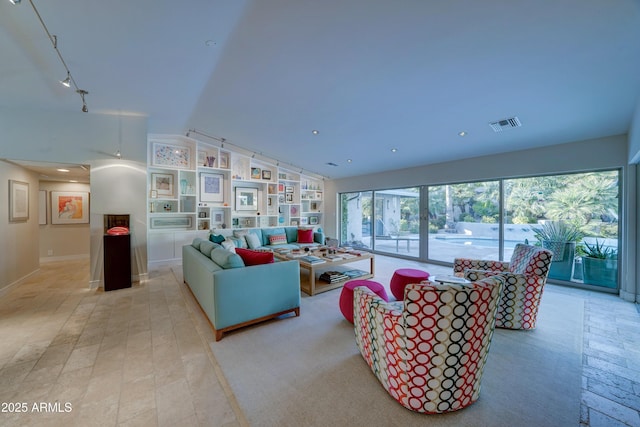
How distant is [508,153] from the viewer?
4.73 metres

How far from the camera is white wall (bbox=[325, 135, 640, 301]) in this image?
141 inches

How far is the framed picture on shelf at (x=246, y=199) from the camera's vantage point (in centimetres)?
707

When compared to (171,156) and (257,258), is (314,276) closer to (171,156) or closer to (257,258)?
(257,258)

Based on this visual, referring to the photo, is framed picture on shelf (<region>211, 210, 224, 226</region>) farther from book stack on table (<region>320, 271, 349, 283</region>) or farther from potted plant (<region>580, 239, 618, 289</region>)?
potted plant (<region>580, 239, 618, 289</region>)

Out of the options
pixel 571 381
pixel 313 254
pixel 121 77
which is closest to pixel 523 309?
pixel 571 381

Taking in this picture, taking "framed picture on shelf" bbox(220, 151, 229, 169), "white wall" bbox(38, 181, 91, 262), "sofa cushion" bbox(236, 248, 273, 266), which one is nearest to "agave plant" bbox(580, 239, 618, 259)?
"sofa cushion" bbox(236, 248, 273, 266)

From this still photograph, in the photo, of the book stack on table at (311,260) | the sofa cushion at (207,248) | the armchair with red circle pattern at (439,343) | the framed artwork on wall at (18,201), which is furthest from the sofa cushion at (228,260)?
the framed artwork on wall at (18,201)

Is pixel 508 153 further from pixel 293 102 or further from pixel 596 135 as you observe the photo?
pixel 293 102

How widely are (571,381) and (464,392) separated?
42.5 inches

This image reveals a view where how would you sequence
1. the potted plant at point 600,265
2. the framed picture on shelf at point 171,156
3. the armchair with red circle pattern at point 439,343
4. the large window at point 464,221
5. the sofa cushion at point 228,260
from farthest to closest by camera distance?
the framed picture on shelf at point 171,156 → the large window at point 464,221 → the potted plant at point 600,265 → the sofa cushion at point 228,260 → the armchair with red circle pattern at point 439,343

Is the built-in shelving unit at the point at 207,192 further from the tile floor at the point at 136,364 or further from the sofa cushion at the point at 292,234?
the tile floor at the point at 136,364

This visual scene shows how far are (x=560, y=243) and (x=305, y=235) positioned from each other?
17.0 feet

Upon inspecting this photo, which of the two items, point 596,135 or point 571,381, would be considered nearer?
point 571,381

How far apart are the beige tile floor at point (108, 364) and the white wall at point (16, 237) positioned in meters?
0.56
